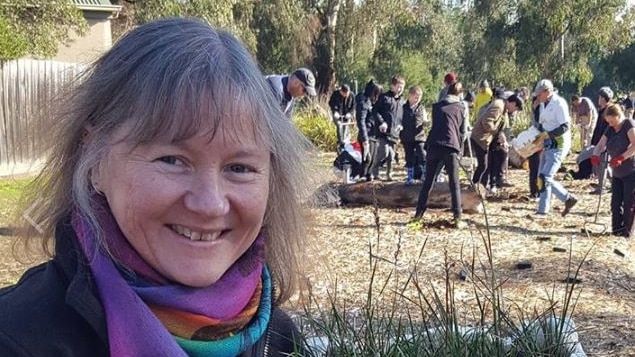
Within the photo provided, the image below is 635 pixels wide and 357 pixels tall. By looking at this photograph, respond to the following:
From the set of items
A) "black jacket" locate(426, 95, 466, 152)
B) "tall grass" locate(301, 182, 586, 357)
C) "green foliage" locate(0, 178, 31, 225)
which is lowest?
"green foliage" locate(0, 178, 31, 225)

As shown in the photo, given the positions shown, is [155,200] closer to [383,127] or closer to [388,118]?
[383,127]

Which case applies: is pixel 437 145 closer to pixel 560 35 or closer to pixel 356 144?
pixel 356 144

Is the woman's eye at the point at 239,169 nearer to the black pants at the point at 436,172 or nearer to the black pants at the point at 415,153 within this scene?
the black pants at the point at 436,172

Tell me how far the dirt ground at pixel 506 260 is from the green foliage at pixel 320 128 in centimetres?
865

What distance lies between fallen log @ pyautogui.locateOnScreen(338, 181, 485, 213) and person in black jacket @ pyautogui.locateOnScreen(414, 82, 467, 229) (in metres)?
0.66

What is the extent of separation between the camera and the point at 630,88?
4897cm

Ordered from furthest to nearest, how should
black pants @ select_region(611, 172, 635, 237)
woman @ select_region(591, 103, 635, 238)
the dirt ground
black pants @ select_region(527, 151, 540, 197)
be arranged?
black pants @ select_region(527, 151, 540, 197), black pants @ select_region(611, 172, 635, 237), woman @ select_region(591, 103, 635, 238), the dirt ground

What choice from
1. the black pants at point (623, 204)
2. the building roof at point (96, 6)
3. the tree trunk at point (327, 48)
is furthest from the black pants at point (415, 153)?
the tree trunk at point (327, 48)

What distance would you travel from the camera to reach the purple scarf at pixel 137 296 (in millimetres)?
1240

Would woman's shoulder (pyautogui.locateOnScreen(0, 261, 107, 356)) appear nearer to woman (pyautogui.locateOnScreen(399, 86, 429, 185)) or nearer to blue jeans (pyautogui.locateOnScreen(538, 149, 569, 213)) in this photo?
blue jeans (pyautogui.locateOnScreen(538, 149, 569, 213))

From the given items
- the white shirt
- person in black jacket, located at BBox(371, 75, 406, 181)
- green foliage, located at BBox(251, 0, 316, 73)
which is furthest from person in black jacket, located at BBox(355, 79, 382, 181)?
green foliage, located at BBox(251, 0, 316, 73)

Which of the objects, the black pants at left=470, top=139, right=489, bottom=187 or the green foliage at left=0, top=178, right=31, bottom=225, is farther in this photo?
the black pants at left=470, top=139, right=489, bottom=187

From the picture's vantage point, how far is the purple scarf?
1240 mm

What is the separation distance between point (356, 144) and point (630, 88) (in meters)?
40.5
